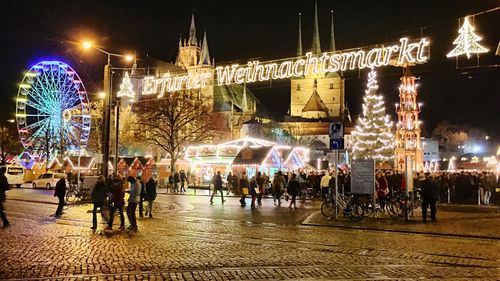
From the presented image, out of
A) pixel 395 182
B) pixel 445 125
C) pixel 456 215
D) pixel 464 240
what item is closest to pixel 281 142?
pixel 445 125

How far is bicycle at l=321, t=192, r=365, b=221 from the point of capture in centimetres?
1989

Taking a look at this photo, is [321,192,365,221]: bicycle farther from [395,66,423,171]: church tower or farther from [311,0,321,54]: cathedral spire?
[311,0,321,54]: cathedral spire

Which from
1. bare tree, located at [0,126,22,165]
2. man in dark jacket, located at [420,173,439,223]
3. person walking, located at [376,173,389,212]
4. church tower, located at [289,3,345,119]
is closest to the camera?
man in dark jacket, located at [420,173,439,223]

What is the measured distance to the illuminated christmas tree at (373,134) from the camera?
51.7 m

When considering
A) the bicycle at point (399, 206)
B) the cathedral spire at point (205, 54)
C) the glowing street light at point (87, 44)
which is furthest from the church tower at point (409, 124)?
the cathedral spire at point (205, 54)

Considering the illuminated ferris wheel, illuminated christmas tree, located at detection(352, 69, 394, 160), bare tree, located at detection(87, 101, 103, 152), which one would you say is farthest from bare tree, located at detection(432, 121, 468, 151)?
the illuminated ferris wheel

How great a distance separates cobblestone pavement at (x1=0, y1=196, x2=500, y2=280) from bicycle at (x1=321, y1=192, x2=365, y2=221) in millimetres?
2673

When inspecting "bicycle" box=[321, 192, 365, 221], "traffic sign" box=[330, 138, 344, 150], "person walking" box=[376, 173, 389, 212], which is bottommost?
"bicycle" box=[321, 192, 365, 221]

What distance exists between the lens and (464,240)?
1476cm

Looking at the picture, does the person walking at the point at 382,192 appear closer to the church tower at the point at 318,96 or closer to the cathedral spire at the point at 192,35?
the cathedral spire at the point at 192,35

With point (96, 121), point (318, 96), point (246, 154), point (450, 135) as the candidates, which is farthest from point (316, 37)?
point (246, 154)

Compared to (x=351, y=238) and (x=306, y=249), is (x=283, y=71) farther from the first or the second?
(x=306, y=249)

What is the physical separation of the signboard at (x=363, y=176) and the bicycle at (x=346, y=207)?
1.33 ft

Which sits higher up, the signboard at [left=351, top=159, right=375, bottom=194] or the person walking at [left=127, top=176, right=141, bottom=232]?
the signboard at [left=351, top=159, right=375, bottom=194]
